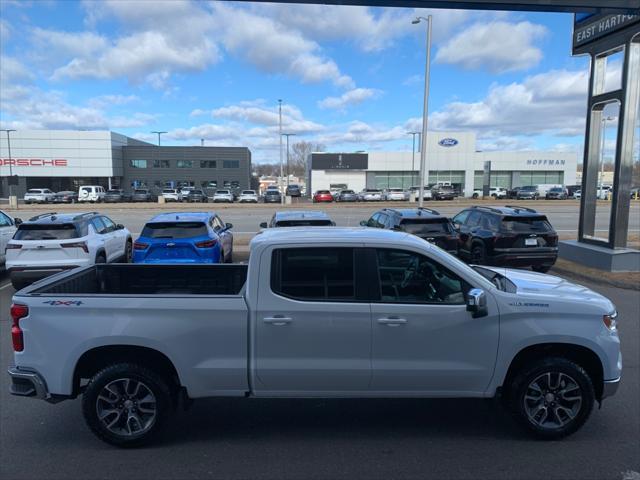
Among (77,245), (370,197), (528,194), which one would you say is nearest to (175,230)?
(77,245)

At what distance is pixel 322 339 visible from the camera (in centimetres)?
376

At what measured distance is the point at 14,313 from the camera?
3713mm

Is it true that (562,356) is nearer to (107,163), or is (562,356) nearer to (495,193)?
(495,193)

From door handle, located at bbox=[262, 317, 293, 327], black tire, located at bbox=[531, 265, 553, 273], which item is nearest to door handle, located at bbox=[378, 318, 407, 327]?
door handle, located at bbox=[262, 317, 293, 327]

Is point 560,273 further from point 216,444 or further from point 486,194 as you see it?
point 486,194

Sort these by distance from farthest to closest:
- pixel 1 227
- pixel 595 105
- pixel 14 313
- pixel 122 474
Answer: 1. pixel 595 105
2. pixel 1 227
3. pixel 14 313
4. pixel 122 474

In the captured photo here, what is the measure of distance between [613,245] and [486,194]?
56427 mm

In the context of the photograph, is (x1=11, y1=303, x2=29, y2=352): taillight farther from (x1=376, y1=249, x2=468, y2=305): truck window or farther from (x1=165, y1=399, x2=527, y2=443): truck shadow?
(x1=376, y1=249, x2=468, y2=305): truck window

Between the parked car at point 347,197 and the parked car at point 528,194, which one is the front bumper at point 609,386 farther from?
the parked car at point 528,194

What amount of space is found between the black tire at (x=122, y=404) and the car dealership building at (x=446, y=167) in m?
69.4

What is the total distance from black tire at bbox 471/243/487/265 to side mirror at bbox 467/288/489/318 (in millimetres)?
8377

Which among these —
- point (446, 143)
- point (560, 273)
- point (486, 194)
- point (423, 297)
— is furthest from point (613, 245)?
point (446, 143)

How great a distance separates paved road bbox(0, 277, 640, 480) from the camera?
3.52 m

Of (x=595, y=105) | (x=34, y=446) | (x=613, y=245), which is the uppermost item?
(x=595, y=105)
